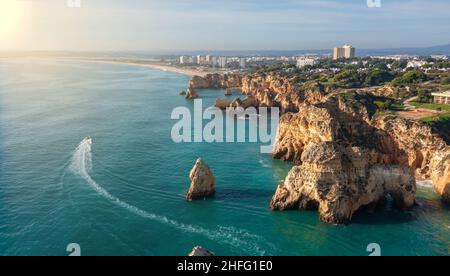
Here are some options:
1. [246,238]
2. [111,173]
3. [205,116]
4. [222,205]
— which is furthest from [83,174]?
[205,116]

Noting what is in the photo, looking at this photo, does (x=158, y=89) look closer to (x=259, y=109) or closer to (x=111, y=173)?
(x=259, y=109)

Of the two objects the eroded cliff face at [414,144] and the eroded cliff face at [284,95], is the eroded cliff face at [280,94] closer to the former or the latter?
the eroded cliff face at [284,95]

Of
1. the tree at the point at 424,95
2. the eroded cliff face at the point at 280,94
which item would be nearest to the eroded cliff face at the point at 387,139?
the tree at the point at 424,95

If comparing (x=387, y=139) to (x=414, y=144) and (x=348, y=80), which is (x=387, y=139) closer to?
(x=414, y=144)

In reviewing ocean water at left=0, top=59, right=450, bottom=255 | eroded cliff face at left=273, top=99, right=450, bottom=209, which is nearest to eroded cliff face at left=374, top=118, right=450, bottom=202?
eroded cliff face at left=273, top=99, right=450, bottom=209
